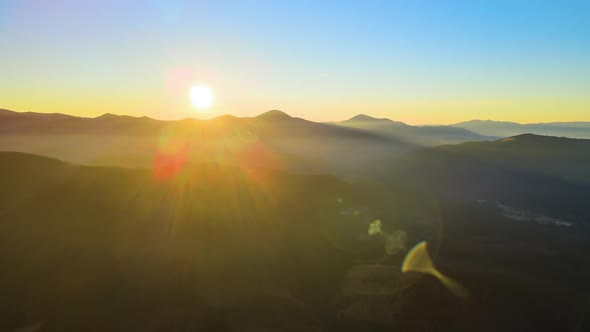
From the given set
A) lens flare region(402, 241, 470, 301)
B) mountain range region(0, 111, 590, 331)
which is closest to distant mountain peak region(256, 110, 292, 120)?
mountain range region(0, 111, 590, 331)

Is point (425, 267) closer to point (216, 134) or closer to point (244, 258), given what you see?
point (244, 258)

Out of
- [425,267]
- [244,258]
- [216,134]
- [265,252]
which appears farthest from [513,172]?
[216,134]

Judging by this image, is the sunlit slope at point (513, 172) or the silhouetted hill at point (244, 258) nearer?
the silhouetted hill at point (244, 258)

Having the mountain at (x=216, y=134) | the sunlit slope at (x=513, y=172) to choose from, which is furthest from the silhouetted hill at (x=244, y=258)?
the mountain at (x=216, y=134)

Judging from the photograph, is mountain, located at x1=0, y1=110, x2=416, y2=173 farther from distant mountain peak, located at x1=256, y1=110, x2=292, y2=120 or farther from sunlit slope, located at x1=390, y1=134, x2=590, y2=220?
sunlit slope, located at x1=390, y1=134, x2=590, y2=220

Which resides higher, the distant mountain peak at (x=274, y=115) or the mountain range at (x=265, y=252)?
the distant mountain peak at (x=274, y=115)

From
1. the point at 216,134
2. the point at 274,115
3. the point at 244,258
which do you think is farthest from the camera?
the point at 274,115

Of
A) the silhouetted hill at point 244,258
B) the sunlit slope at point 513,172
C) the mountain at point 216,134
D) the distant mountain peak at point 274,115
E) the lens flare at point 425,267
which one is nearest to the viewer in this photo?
the silhouetted hill at point 244,258

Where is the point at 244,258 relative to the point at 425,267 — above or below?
above

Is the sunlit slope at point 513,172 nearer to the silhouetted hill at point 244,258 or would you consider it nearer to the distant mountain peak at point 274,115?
the silhouetted hill at point 244,258
